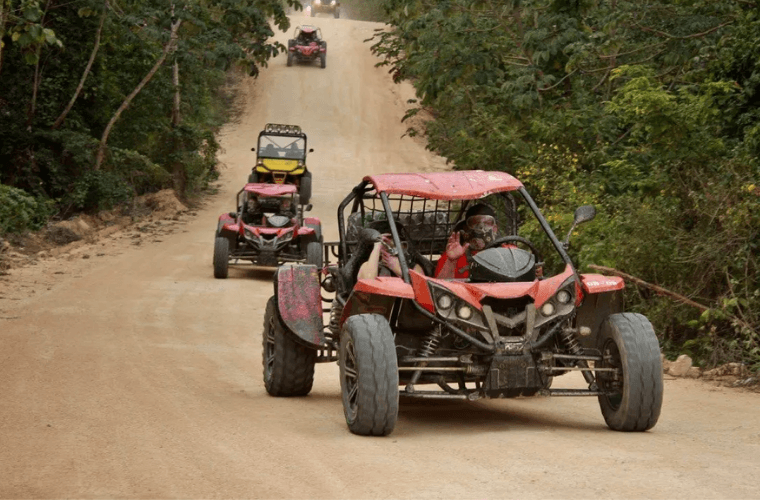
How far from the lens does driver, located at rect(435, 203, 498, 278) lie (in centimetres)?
838

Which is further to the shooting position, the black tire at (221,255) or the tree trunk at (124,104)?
the tree trunk at (124,104)

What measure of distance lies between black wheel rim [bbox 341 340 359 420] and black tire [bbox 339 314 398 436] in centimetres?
6

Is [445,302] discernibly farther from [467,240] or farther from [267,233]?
[267,233]

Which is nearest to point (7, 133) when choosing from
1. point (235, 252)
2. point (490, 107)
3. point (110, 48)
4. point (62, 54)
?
point (62, 54)

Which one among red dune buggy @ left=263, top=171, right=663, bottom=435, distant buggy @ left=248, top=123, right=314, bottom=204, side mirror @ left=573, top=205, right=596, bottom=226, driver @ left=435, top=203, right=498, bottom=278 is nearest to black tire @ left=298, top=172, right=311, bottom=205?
distant buggy @ left=248, top=123, right=314, bottom=204

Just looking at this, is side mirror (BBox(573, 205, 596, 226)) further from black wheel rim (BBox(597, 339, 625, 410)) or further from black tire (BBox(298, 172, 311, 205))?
black tire (BBox(298, 172, 311, 205))

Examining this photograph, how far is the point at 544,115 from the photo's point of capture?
19594mm

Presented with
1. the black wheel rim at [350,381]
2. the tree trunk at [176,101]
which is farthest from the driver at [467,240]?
the tree trunk at [176,101]

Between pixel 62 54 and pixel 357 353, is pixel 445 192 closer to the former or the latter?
pixel 357 353

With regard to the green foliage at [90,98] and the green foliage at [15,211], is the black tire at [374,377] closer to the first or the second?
the green foliage at [90,98]

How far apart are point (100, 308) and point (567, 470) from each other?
10.9m

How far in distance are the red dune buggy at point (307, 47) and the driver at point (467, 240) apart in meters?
45.0

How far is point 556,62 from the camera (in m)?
19.7

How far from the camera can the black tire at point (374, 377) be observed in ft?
23.3
